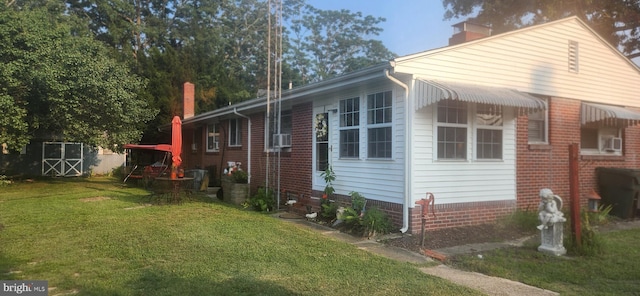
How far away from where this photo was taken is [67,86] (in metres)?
13.6

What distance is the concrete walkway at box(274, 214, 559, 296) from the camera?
4.61 m

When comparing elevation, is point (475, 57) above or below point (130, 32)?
below

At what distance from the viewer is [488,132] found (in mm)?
8414

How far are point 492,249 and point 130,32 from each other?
103 feet

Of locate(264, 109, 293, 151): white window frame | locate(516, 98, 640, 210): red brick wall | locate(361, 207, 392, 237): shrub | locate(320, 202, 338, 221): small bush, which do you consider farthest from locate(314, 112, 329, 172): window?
locate(516, 98, 640, 210): red brick wall

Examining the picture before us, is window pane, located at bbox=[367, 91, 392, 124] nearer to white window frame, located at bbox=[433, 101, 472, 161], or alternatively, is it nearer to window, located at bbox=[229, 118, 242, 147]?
white window frame, located at bbox=[433, 101, 472, 161]

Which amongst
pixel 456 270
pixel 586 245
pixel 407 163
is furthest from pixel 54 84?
pixel 586 245

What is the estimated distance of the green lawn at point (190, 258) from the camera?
4.51 meters

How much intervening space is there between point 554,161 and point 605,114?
1529 mm

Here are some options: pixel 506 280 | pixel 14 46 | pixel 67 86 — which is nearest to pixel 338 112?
pixel 506 280

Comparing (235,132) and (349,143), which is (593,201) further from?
(235,132)

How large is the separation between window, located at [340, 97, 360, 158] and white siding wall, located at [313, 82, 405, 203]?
112mm

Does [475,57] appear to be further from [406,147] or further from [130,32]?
[130,32]

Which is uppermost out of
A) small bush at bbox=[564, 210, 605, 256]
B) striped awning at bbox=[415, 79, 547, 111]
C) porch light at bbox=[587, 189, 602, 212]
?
striped awning at bbox=[415, 79, 547, 111]
